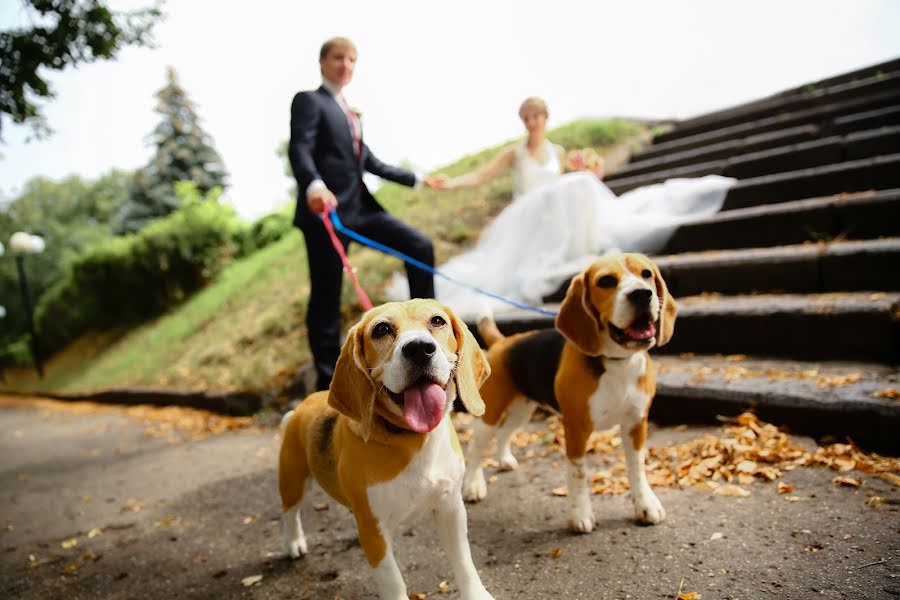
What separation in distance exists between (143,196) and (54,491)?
22287 millimetres

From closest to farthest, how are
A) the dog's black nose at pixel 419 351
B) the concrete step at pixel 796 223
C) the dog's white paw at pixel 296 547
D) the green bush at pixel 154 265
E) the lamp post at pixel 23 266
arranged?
the dog's black nose at pixel 419 351 < the dog's white paw at pixel 296 547 < the concrete step at pixel 796 223 < the green bush at pixel 154 265 < the lamp post at pixel 23 266

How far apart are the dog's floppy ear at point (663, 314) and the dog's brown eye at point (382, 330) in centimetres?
127

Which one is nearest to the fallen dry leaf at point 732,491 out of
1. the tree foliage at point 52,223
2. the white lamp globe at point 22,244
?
the white lamp globe at point 22,244

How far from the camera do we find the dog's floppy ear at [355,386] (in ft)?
5.74

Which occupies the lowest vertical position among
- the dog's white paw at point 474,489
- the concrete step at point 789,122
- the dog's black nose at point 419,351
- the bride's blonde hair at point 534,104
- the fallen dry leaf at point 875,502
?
the dog's white paw at point 474,489

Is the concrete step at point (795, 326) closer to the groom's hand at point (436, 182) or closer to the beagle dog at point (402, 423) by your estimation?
the groom's hand at point (436, 182)

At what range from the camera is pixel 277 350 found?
6.80 m

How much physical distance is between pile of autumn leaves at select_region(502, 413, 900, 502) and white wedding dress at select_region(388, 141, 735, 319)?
8.08 ft

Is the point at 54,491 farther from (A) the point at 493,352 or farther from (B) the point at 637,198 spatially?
(B) the point at 637,198

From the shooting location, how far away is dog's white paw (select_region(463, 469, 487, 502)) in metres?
3.03

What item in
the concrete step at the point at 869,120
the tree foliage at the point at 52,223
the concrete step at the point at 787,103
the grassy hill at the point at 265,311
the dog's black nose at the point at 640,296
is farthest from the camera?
the tree foliage at the point at 52,223

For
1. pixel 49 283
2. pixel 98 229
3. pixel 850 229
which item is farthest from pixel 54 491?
pixel 98 229

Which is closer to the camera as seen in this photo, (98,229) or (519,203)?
(519,203)

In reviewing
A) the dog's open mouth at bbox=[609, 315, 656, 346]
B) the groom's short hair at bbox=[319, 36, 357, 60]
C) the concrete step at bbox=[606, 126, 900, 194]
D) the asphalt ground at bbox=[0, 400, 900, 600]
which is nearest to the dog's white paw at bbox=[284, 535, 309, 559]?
the asphalt ground at bbox=[0, 400, 900, 600]
